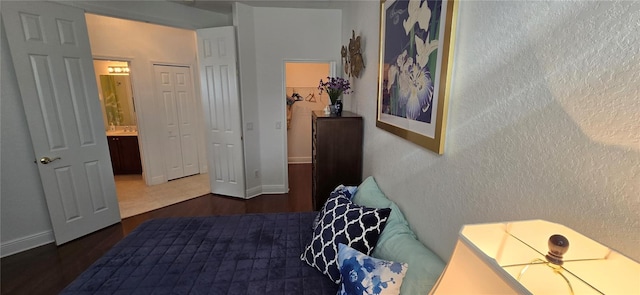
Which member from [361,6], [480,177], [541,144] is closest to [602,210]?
[541,144]

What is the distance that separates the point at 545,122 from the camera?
2.08 ft

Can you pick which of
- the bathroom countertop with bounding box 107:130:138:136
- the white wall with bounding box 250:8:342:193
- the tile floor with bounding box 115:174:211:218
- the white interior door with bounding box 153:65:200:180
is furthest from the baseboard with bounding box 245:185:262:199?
the bathroom countertop with bounding box 107:130:138:136

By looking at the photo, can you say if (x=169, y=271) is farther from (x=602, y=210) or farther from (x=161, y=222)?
(x=602, y=210)

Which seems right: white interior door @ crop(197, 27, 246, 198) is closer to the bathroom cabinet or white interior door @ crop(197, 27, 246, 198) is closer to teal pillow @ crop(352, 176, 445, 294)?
the bathroom cabinet

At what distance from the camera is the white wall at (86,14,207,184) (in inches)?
136

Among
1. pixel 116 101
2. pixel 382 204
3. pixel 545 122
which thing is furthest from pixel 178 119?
pixel 545 122

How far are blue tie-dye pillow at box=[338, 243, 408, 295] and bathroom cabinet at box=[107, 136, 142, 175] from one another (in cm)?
464

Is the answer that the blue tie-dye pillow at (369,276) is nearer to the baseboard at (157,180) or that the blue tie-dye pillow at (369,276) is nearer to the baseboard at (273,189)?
the baseboard at (273,189)

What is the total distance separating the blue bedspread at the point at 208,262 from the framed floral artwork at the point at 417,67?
898mm

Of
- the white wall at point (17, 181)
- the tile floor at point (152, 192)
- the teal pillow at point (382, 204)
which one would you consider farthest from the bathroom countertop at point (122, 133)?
the teal pillow at point (382, 204)

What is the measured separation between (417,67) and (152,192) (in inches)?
158

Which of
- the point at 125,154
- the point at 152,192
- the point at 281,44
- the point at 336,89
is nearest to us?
the point at 336,89

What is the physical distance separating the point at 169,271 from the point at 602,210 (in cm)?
168

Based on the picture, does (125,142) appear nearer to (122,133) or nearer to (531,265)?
(122,133)
